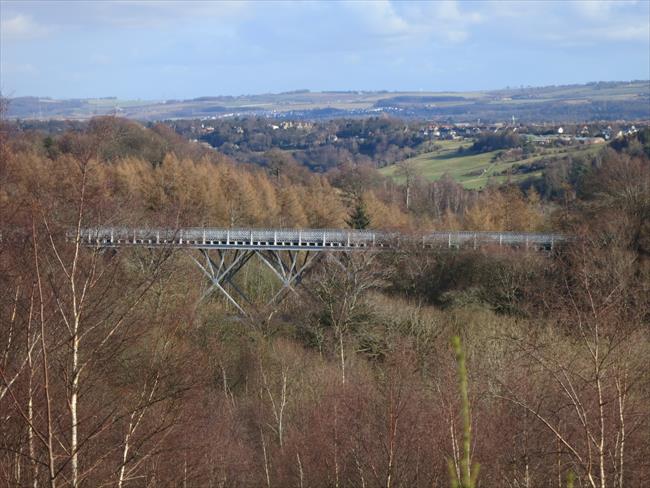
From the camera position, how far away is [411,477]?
11.0 metres

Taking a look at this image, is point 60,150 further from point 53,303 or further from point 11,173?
point 53,303

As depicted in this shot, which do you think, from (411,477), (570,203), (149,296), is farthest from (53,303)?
(570,203)

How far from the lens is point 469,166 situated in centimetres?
7462

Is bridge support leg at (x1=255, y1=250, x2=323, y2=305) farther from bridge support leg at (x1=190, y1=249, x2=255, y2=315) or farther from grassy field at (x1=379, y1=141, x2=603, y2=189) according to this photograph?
grassy field at (x1=379, y1=141, x2=603, y2=189)

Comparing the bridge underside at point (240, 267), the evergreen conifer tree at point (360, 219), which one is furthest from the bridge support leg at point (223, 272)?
the evergreen conifer tree at point (360, 219)

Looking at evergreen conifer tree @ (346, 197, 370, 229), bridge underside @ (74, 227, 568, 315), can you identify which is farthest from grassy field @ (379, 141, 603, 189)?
bridge underside @ (74, 227, 568, 315)

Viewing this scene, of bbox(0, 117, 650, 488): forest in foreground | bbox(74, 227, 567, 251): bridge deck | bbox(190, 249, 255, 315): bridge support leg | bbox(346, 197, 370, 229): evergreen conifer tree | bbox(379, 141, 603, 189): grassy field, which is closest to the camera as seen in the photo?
bbox(0, 117, 650, 488): forest in foreground

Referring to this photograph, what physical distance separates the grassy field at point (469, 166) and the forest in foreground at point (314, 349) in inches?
914

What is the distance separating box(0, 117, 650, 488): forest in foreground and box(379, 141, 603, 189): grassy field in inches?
914

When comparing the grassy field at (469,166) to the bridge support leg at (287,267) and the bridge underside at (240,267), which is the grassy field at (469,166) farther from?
the bridge underside at (240,267)

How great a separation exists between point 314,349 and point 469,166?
5643 centimetres

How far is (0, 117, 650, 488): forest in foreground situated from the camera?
6.55 metres

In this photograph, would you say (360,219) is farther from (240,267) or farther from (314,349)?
(314,349)

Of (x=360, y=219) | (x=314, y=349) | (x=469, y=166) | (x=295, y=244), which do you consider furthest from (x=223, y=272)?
(x=469, y=166)
